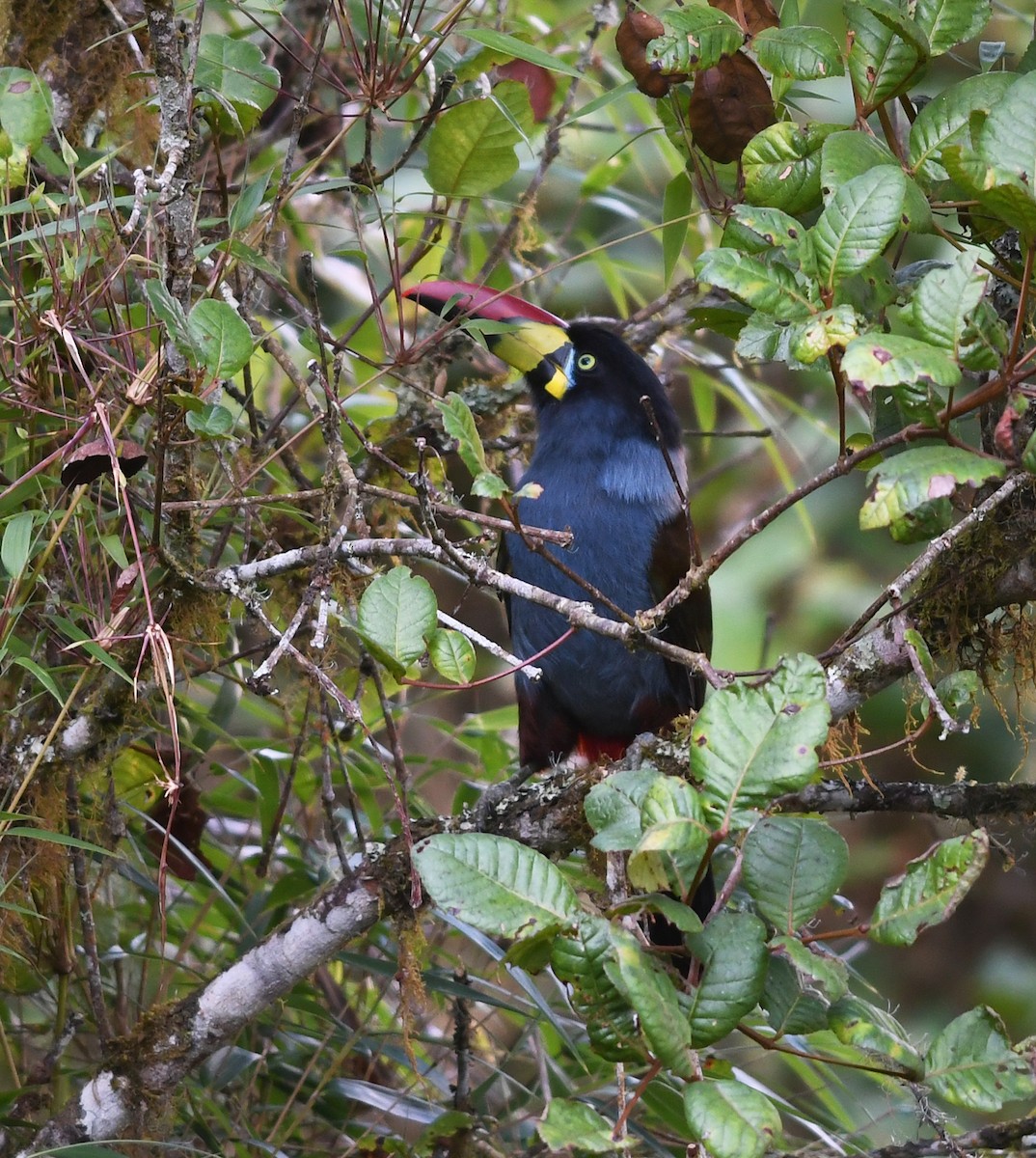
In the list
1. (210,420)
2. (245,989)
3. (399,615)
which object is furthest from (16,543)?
(245,989)

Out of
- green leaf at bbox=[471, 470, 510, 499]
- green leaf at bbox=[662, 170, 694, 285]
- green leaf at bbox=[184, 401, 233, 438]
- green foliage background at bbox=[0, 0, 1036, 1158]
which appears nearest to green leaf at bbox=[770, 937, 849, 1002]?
green foliage background at bbox=[0, 0, 1036, 1158]

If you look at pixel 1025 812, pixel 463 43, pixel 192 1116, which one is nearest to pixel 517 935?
pixel 1025 812

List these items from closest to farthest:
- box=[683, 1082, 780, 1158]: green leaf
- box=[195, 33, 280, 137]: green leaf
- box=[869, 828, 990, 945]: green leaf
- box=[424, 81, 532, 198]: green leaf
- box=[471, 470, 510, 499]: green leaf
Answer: box=[683, 1082, 780, 1158]: green leaf, box=[869, 828, 990, 945]: green leaf, box=[471, 470, 510, 499]: green leaf, box=[195, 33, 280, 137]: green leaf, box=[424, 81, 532, 198]: green leaf

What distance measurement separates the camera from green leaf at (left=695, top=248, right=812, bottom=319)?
126 cm

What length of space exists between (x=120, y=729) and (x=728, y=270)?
3.69ft

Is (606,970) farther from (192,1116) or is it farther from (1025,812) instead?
(192,1116)

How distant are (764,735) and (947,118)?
75 cm

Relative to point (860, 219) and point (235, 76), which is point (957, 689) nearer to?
point (860, 219)

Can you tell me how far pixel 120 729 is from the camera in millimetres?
1877

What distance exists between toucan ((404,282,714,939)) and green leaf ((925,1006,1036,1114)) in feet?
4.28

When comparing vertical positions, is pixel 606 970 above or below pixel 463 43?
below

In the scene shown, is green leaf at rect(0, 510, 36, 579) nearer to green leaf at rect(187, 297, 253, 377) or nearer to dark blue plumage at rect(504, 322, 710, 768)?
green leaf at rect(187, 297, 253, 377)

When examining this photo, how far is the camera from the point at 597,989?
118 cm

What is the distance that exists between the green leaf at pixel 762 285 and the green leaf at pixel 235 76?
0.81 m
